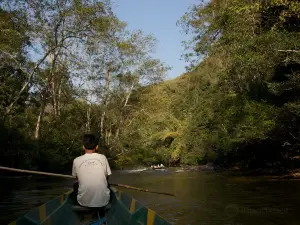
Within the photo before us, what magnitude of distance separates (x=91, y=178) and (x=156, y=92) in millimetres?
25958

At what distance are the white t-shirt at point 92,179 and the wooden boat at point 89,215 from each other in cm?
17

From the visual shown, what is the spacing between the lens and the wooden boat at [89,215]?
4.71 m

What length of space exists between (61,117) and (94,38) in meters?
7.66

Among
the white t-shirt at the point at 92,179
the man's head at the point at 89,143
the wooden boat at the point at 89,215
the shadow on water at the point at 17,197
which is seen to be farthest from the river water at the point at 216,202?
the man's head at the point at 89,143

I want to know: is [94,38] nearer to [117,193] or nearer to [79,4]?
[79,4]

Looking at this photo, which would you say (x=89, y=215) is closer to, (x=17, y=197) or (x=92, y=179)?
(x=92, y=179)

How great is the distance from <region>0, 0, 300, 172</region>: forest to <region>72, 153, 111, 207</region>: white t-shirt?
24.9ft

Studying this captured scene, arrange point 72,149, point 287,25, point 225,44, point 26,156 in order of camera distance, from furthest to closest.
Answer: point 72,149, point 26,156, point 225,44, point 287,25

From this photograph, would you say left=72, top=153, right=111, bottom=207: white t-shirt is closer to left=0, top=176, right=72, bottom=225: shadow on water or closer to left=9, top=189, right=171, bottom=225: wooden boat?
left=9, top=189, right=171, bottom=225: wooden boat

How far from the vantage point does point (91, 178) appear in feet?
14.9

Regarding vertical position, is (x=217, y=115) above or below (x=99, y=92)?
below

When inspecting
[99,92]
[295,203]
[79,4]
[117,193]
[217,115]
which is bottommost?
[295,203]

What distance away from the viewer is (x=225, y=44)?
13.5 meters

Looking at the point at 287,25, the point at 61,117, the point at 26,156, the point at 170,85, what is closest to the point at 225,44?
the point at 287,25
